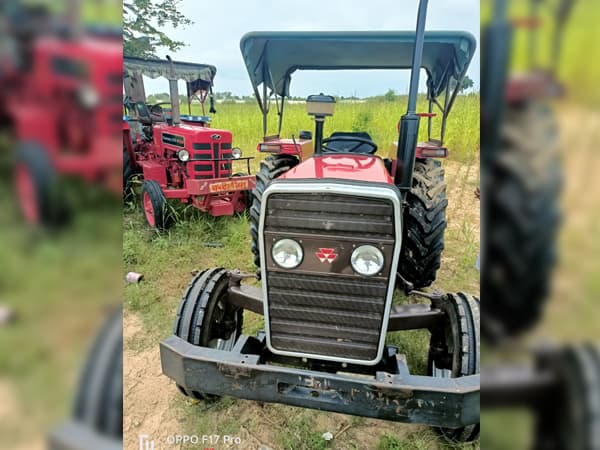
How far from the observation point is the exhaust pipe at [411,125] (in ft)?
4.17

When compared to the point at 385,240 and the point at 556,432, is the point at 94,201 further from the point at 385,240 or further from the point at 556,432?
the point at 385,240

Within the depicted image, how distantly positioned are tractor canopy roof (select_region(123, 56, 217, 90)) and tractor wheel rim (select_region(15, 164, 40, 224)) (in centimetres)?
398

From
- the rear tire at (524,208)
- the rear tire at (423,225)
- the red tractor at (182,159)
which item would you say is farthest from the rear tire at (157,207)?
the rear tire at (524,208)

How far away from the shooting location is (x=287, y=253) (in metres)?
1.57

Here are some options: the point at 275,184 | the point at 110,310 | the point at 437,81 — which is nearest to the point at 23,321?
the point at 110,310

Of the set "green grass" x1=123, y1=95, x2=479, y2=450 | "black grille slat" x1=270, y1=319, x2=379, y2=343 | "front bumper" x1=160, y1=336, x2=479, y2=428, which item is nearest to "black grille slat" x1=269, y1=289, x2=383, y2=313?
"black grille slat" x1=270, y1=319, x2=379, y2=343

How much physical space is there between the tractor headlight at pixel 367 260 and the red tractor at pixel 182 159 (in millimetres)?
3164

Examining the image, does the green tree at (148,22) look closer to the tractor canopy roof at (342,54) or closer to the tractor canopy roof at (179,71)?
the tractor canopy roof at (342,54)

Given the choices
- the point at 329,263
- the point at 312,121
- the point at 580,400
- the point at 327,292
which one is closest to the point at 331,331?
the point at 327,292

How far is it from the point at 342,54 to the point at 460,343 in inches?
97.9

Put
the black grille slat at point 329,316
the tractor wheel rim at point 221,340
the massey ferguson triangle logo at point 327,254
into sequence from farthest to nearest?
the tractor wheel rim at point 221,340, the black grille slat at point 329,316, the massey ferguson triangle logo at point 327,254

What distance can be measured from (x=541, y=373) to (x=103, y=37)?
0.63 metres

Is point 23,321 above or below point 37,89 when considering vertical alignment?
below

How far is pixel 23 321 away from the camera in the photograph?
1.49 feet
